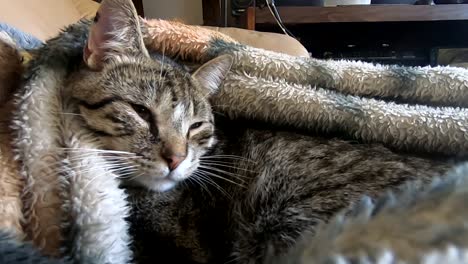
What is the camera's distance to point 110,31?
844 millimetres

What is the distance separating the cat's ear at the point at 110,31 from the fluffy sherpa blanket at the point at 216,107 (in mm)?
30

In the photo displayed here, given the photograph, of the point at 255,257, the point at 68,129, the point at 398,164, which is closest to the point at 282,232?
the point at 255,257

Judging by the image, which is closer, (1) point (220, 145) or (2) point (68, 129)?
(2) point (68, 129)

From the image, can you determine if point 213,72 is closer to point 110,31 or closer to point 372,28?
point 110,31

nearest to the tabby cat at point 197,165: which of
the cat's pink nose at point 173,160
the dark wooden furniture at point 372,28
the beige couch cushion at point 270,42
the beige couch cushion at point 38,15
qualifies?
the cat's pink nose at point 173,160

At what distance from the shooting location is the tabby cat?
2.49ft

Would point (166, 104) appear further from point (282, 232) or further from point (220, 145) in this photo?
point (282, 232)

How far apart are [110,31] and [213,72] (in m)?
0.20

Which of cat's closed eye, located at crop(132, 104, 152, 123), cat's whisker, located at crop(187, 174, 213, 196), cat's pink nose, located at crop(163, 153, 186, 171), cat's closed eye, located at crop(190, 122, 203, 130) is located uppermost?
cat's closed eye, located at crop(132, 104, 152, 123)

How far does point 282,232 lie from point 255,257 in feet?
0.18

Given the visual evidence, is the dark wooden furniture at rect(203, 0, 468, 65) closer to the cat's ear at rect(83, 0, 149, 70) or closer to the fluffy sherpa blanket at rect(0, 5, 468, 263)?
the fluffy sherpa blanket at rect(0, 5, 468, 263)

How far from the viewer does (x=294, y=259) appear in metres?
0.36

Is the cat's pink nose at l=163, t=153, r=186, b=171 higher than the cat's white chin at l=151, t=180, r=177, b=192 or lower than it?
higher

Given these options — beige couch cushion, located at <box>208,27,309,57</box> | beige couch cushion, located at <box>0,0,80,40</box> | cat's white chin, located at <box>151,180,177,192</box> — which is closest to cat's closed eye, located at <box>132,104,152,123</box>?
cat's white chin, located at <box>151,180,177,192</box>
